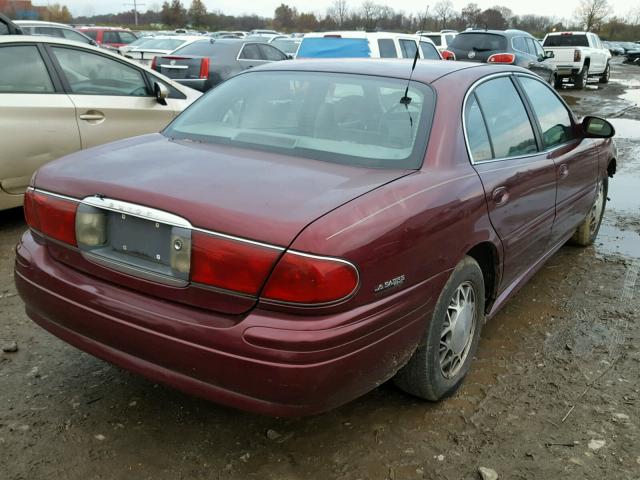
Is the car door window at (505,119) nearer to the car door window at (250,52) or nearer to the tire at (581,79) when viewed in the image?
the car door window at (250,52)

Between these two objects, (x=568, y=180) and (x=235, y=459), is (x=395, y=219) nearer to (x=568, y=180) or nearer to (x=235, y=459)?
(x=235, y=459)

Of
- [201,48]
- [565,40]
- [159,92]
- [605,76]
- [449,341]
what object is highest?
[565,40]

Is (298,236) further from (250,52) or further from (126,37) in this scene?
(126,37)

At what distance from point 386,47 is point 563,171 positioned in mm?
8026

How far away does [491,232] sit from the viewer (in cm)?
289

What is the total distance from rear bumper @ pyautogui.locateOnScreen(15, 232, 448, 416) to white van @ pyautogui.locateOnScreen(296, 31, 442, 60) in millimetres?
9148

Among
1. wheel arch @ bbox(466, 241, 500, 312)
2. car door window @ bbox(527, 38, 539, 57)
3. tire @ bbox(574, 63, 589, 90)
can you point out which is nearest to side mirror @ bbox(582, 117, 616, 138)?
wheel arch @ bbox(466, 241, 500, 312)

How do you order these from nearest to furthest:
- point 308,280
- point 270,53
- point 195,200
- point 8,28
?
point 308,280 < point 195,200 < point 8,28 < point 270,53

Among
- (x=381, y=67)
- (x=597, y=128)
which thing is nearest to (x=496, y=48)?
(x=597, y=128)

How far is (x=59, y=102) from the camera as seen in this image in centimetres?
511

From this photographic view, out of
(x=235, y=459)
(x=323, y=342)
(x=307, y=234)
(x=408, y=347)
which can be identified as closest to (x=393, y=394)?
(x=408, y=347)

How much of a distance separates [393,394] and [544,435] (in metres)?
0.69

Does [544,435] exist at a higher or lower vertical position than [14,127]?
lower

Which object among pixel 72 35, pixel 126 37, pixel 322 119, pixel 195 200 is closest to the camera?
pixel 195 200
